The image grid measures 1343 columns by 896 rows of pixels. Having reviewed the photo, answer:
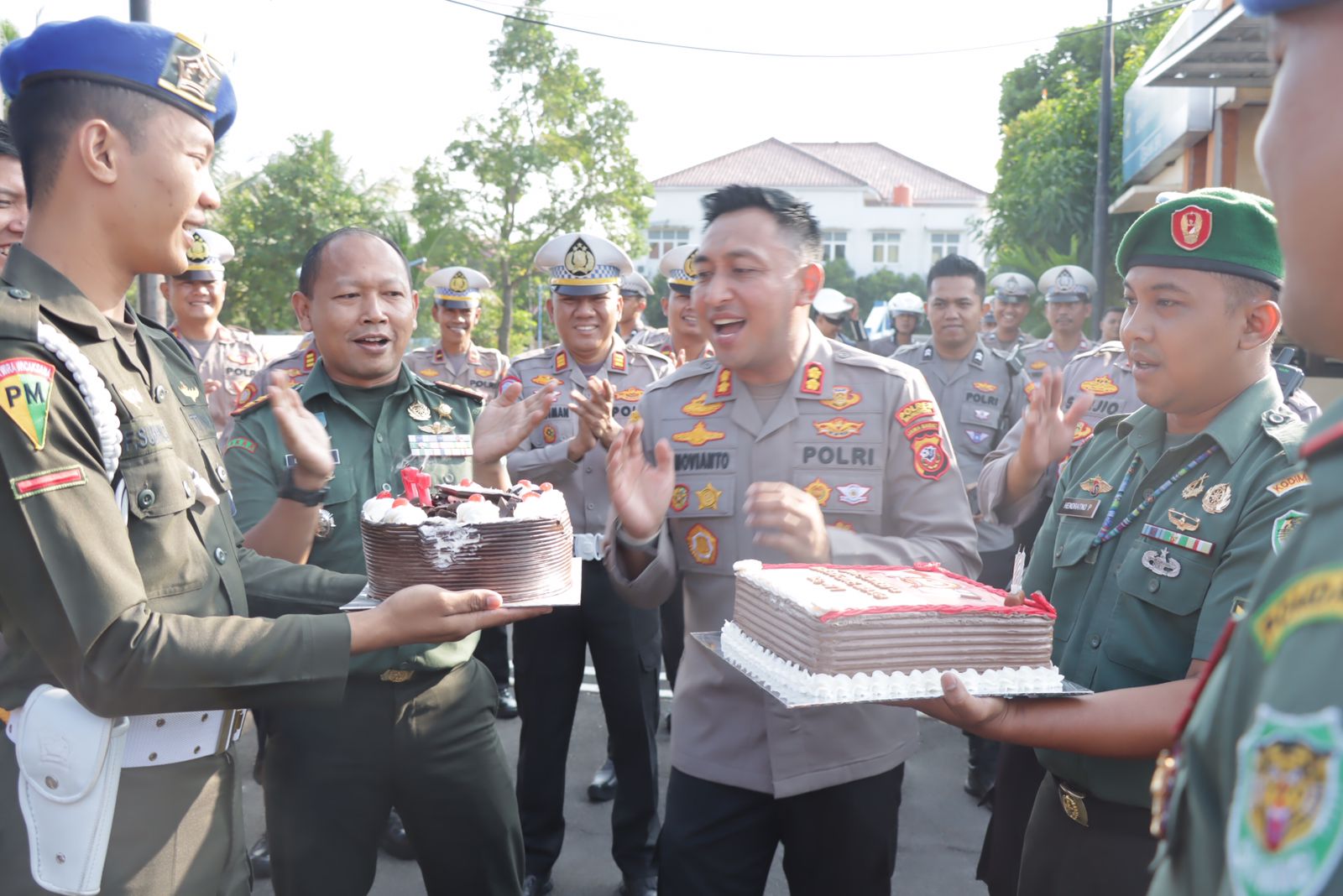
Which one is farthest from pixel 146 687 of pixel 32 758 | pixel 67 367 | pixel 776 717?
pixel 776 717

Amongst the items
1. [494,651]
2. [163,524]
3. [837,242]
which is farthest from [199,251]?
[837,242]

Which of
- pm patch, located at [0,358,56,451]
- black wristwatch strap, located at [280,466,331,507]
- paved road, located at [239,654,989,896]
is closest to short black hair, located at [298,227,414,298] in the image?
black wristwatch strap, located at [280,466,331,507]

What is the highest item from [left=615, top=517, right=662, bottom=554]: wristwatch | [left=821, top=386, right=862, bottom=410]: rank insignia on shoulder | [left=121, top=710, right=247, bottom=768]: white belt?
[left=821, top=386, right=862, bottom=410]: rank insignia on shoulder

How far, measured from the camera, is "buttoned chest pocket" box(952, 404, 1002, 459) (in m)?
6.93

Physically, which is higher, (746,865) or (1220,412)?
(1220,412)

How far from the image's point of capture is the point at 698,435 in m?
3.16

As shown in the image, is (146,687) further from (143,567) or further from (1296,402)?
(1296,402)

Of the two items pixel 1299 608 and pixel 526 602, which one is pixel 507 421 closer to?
pixel 526 602

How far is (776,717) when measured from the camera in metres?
2.75

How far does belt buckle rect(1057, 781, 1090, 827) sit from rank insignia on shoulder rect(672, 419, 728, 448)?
143 centimetres

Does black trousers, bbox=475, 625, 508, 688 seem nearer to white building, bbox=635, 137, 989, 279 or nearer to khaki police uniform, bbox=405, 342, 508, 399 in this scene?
khaki police uniform, bbox=405, 342, 508, 399

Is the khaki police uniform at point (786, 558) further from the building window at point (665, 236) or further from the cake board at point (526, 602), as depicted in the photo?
the building window at point (665, 236)

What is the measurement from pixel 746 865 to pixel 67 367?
2221 millimetres

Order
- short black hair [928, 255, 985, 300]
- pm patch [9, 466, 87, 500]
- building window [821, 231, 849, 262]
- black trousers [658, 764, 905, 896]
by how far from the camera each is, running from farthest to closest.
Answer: building window [821, 231, 849, 262] → short black hair [928, 255, 985, 300] → black trousers [658, 764, 905, 896] → pm patch [9, 466, 87, 500]
